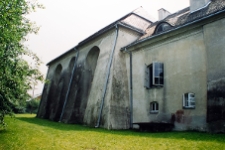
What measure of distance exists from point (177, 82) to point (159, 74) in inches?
56.4

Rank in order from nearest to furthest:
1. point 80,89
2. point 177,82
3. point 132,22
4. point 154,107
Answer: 1. point 177,82
2. point 154,107
3. point 132,22
4. point 80,89

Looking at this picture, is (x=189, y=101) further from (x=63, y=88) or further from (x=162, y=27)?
(x=63, y=88)

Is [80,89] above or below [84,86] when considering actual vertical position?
below

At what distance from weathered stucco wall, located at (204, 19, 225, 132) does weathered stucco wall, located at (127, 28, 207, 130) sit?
61 cm

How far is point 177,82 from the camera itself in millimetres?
12516

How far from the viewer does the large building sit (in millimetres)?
10750

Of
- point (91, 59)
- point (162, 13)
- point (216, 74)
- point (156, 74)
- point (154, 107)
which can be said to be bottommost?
point (154, 107)

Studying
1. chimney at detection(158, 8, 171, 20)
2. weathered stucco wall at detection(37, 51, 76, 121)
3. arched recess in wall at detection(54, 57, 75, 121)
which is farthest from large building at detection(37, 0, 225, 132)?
weathered stucco wall at detection(37, 51, 76, 121)

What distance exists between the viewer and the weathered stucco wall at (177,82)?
11.4 metres

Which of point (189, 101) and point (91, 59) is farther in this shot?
point (91, 59)

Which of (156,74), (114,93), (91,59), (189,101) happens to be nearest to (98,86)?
(114,93)

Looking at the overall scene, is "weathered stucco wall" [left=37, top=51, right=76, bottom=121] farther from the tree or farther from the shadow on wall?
the tree

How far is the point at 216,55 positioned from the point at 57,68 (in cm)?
2266

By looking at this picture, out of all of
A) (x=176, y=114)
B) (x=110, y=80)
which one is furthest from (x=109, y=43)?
(x=176, y=114)
